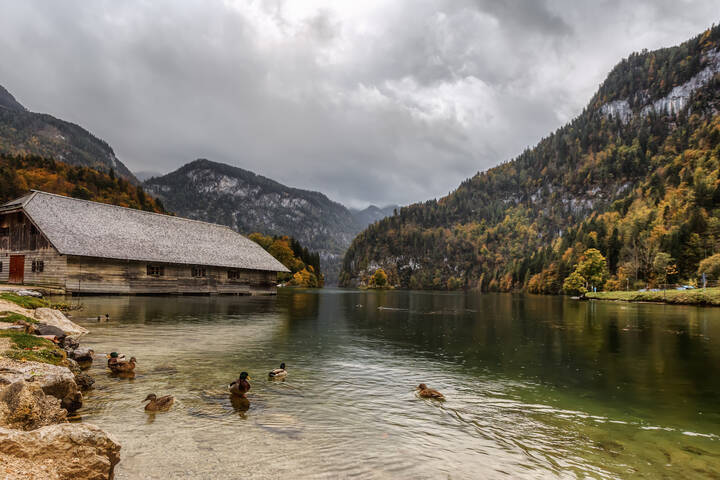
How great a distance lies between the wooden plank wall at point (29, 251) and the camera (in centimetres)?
4259

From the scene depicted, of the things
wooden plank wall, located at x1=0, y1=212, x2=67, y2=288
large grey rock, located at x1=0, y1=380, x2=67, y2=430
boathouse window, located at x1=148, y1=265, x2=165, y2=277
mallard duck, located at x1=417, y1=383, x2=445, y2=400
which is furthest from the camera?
boathouse window, located at x1=148, y1=265, x2=165, y2=277

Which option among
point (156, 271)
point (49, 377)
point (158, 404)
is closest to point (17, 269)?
point (156, 271)

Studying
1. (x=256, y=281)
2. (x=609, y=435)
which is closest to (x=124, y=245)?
(x=256, y=281)

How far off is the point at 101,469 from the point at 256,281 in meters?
57.8

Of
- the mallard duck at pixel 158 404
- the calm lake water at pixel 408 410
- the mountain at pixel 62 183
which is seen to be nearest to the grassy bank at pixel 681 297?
the calm lake water at pixel 408 410

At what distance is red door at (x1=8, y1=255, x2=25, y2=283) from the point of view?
44.5 m

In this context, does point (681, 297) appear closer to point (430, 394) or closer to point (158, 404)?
point (430, 394)

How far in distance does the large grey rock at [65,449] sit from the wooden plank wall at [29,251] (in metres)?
46.1

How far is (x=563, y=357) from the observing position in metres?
18.6

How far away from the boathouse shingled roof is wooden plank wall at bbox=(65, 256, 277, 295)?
1393 millimetres

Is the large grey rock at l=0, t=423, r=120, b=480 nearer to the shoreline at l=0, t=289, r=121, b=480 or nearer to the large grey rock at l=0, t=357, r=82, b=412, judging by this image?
the shoreline at l=0, t=289, r=121, b=480

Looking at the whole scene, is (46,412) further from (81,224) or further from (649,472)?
(81,224)

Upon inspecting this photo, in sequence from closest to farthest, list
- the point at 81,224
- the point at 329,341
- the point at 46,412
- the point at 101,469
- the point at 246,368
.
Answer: the point at 101,469
the point at 46,412
the point at 246,368
the point at 329,341
the point at 81,224

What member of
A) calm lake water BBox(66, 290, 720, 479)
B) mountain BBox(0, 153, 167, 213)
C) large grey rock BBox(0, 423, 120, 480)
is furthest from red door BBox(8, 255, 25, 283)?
large grey rock BBox(0, 423, 120, 480)
